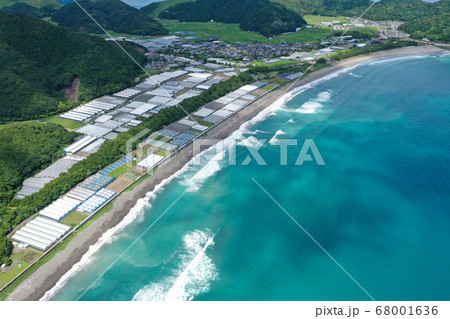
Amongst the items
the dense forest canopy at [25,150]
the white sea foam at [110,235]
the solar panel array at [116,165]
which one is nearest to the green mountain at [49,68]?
the dense forest canopy at [25,150]

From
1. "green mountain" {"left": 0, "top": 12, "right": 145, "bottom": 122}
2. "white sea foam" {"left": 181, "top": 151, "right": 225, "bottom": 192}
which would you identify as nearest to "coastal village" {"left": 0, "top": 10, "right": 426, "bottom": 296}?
"green mountain" {"left": 0, "top": 12, "right": 145, "bottom": 122}

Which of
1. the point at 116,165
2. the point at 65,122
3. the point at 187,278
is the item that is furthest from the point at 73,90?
the point at 187,278

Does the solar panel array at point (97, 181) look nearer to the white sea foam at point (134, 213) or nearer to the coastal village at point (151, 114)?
the coastal village at point (151, 114)

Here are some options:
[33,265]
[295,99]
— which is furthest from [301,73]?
[33,265]

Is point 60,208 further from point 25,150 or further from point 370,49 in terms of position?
point 370,49

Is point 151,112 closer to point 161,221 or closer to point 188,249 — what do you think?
point 161,221

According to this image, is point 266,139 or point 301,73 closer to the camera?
point 266,139
